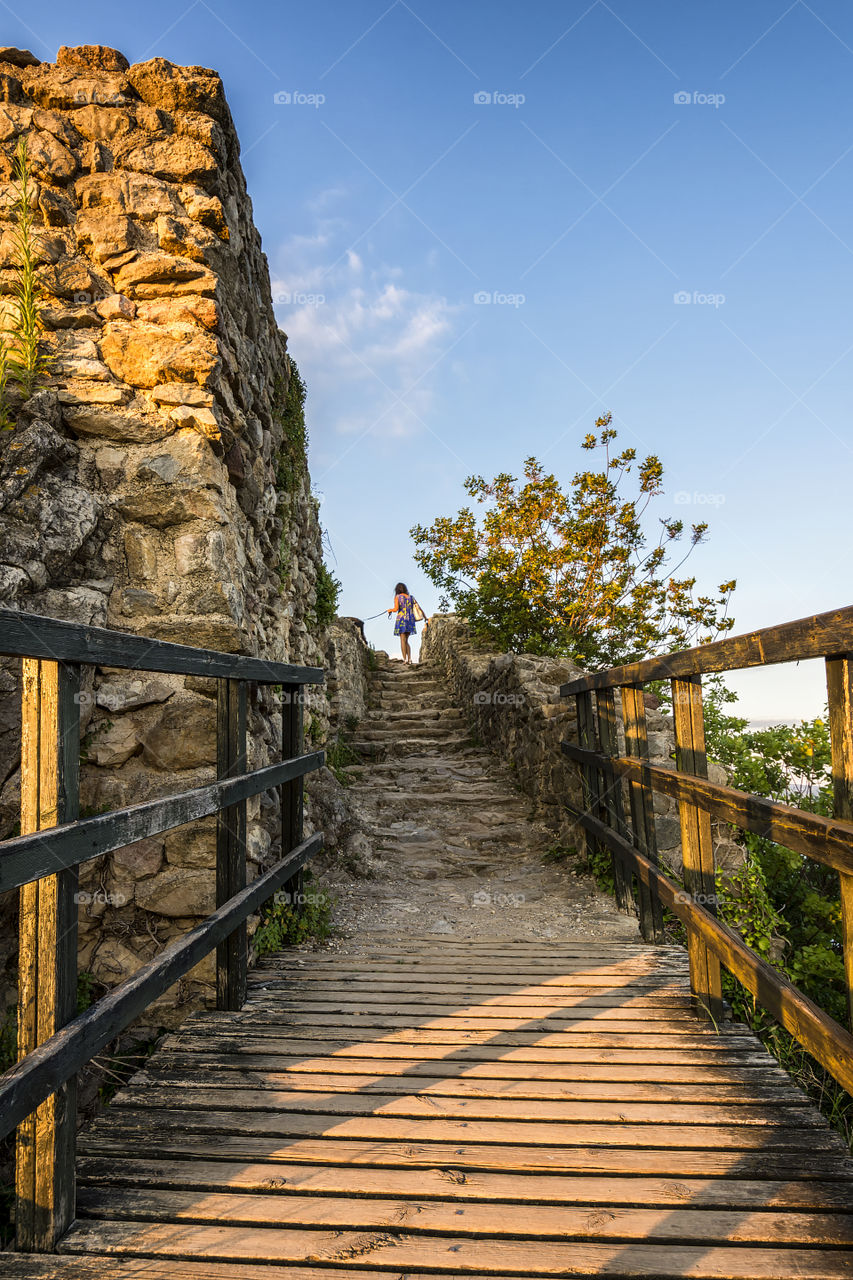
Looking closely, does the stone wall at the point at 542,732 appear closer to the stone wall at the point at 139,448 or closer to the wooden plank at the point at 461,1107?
the wooden plank at the point at 461,1107

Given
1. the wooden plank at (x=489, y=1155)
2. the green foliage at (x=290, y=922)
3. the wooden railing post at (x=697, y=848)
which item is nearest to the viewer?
the wooden plank at (x=489, y=1155)

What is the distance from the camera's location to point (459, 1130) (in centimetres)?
211

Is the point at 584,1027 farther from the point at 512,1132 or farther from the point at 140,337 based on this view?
the point at 140,337

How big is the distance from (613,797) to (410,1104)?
101 inches

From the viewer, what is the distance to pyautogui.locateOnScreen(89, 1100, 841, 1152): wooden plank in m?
2.03

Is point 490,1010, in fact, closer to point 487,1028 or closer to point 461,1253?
point 487,1028

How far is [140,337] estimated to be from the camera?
393 cm

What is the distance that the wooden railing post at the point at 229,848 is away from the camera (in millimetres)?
2934

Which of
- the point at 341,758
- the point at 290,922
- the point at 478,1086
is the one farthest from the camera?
the point at 341,758

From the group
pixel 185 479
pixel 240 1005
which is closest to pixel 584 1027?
pixel 240 1005

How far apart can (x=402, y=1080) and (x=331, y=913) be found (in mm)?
2161

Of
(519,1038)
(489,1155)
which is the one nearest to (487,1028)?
(519,1038)

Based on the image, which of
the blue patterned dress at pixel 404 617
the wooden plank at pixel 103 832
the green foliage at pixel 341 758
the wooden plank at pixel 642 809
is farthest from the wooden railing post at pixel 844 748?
the blue patterned dress at pixel 404 617

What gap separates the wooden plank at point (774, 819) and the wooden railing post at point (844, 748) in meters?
0.05
